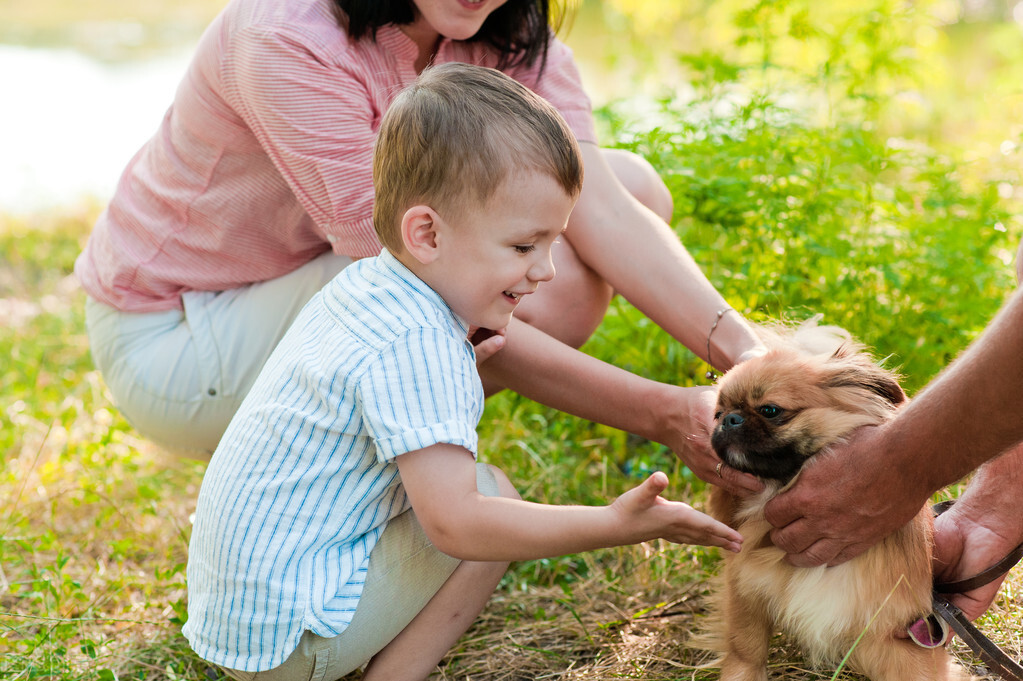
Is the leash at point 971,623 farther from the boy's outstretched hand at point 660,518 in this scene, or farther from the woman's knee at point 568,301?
the woman's knee at point 568,301

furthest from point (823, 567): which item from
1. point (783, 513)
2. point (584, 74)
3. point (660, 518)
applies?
point (584, 74)

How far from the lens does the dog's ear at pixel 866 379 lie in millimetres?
1656

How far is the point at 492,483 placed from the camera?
1.89m

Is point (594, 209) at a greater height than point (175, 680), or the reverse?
point (594, 209)

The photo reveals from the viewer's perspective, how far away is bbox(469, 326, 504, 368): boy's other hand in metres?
1.89

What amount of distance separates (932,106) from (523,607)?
494 centimetres

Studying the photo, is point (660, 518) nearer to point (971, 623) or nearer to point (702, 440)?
point (702, 440)

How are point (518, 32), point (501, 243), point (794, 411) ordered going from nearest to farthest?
1. point (501, 243)
2. point (794, 411)
3. point (518, 32)

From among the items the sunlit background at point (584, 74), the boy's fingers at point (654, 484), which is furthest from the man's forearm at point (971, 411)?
the sunlit background at point (584, 74)

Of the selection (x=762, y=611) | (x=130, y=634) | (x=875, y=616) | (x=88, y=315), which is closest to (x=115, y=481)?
(x=88, y=315)

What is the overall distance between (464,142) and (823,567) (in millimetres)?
1026

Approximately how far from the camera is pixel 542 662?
80.0 inches

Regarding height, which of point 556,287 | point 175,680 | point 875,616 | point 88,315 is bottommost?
point 175,680

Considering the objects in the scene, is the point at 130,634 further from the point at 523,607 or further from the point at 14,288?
the point at 14,288
